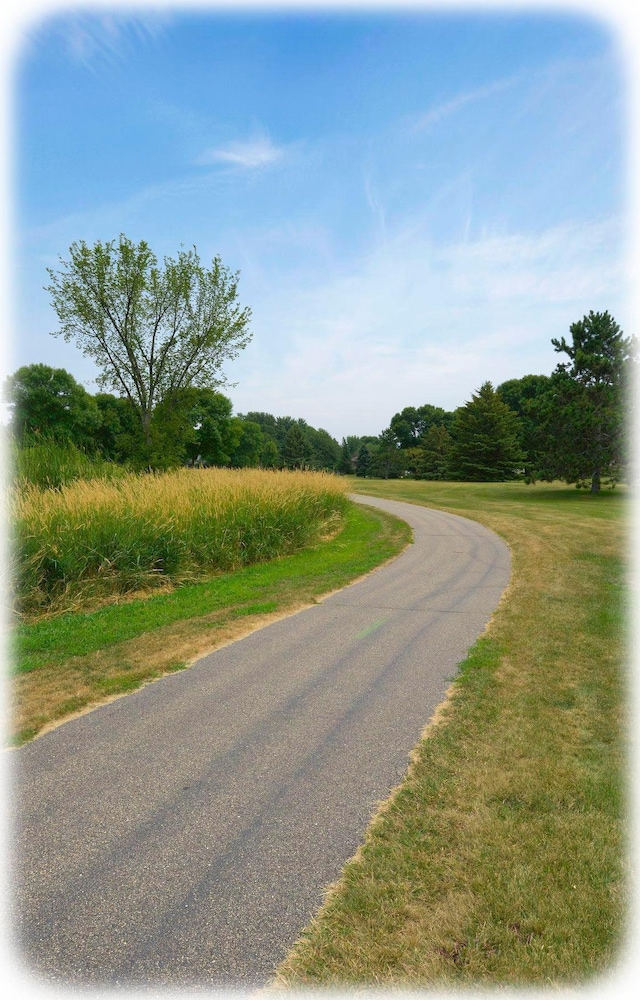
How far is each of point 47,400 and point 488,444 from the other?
143ft

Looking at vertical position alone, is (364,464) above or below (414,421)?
below

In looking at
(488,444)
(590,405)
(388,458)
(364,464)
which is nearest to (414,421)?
(364,464)

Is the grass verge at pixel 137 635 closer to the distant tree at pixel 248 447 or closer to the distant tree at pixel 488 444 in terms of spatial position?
the distant tree at pixel 488 444

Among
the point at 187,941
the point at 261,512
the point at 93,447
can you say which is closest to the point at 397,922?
the point at 187,941

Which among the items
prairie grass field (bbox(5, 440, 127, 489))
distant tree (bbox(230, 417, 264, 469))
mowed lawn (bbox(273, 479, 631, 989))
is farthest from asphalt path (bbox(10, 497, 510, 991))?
distant tree (bbox(230, 417, 264, 469))

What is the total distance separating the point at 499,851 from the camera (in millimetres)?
2494

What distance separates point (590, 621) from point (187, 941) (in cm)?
625

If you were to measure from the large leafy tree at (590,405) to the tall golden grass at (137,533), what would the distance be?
2191 centimetres

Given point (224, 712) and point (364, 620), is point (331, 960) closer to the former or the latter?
point (224, 712)

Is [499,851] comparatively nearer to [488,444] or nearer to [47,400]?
[47,400]

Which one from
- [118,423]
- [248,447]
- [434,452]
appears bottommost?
[434,452]

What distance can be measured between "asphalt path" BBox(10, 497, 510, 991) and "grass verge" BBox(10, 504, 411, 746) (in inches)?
12.2

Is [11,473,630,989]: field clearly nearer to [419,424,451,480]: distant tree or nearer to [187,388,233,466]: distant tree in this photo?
[187,388,233,466]: distant tree

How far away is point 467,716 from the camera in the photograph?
4.04 meters
